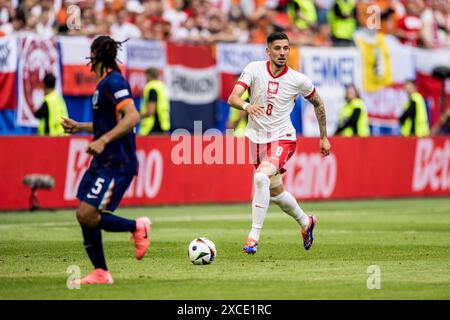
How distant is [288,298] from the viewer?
9234 millimetres

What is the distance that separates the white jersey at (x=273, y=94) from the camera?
13516mm

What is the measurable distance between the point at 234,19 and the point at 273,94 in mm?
14634

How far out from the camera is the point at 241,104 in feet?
41.9

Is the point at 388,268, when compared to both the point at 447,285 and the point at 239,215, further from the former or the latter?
the point at 239,215

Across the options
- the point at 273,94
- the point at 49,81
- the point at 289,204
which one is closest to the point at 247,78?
the point at 273,94

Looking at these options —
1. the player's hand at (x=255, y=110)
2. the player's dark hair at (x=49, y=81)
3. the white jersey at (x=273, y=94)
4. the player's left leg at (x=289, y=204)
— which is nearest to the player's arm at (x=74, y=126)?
the player's hand at (x=255, y=110)

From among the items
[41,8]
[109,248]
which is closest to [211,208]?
[41,8]

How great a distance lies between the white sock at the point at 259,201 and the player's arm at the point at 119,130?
10.8ft

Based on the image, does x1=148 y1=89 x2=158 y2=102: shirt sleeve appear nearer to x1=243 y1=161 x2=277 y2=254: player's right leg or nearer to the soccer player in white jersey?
the soccer player in white jersey

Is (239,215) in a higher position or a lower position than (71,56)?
lower

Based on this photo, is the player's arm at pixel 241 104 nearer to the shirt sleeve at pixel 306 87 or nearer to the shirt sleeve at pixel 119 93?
the shirt sleeve at pixel 306 87

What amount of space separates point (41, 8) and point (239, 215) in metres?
6.29

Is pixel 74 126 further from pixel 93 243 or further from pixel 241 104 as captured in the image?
pixel 241 104

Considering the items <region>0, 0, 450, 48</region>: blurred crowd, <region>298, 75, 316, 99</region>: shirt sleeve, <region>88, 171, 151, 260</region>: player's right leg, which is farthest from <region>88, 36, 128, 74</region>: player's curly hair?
<region>0, 0, 450, 48</region>: blurred crowd
